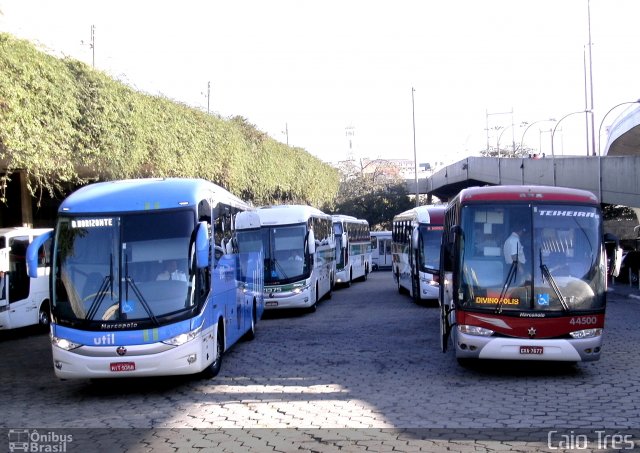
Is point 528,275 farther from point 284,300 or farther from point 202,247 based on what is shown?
point 284,300

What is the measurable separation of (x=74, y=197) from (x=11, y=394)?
3.07m

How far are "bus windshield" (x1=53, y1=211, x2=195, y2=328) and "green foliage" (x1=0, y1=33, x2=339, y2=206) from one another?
5129 millimetres

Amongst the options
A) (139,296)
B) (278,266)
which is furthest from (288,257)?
(139,296)

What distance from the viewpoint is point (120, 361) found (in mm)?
10453

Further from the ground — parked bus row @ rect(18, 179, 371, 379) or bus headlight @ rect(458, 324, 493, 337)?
parked bus row @ rect(18, 179, 371, 379)

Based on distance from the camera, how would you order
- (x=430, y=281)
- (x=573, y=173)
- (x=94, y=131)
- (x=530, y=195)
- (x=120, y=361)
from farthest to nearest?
(x=573, y=173), (x=430, y=281), (x=94, y=131), (x=530, y=195), (x=120, y=361)

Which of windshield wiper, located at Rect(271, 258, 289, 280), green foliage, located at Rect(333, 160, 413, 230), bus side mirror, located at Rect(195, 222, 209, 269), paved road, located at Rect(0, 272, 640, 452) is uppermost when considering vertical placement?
green foliage, located at Rect(333, 160, 413, 230)

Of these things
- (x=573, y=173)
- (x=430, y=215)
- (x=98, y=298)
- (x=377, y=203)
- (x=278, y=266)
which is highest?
(x=573, y=173)

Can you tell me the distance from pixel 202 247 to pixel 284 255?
1136 centimetres

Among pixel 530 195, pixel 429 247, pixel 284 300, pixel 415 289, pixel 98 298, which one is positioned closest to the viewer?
pixel 98 298

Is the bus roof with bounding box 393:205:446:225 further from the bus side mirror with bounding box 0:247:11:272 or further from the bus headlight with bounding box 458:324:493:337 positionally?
the bus headlight with bounding box 458:324:493:337

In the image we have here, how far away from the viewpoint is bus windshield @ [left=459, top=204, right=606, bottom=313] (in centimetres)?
1129

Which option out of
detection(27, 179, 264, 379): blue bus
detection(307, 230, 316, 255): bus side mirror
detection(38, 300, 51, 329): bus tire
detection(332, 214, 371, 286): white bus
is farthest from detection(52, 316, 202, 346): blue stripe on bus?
detection(332, 214, 371, 286): white bus

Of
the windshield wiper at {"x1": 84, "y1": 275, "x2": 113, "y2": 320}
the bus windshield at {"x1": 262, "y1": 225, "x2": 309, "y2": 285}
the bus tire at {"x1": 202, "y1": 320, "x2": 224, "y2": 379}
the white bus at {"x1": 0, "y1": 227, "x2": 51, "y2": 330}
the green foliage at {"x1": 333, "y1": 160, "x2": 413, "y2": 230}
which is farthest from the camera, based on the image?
the green foliage at {"x1": 333, "y1": 160, "x2": 413, "y2": 230}
